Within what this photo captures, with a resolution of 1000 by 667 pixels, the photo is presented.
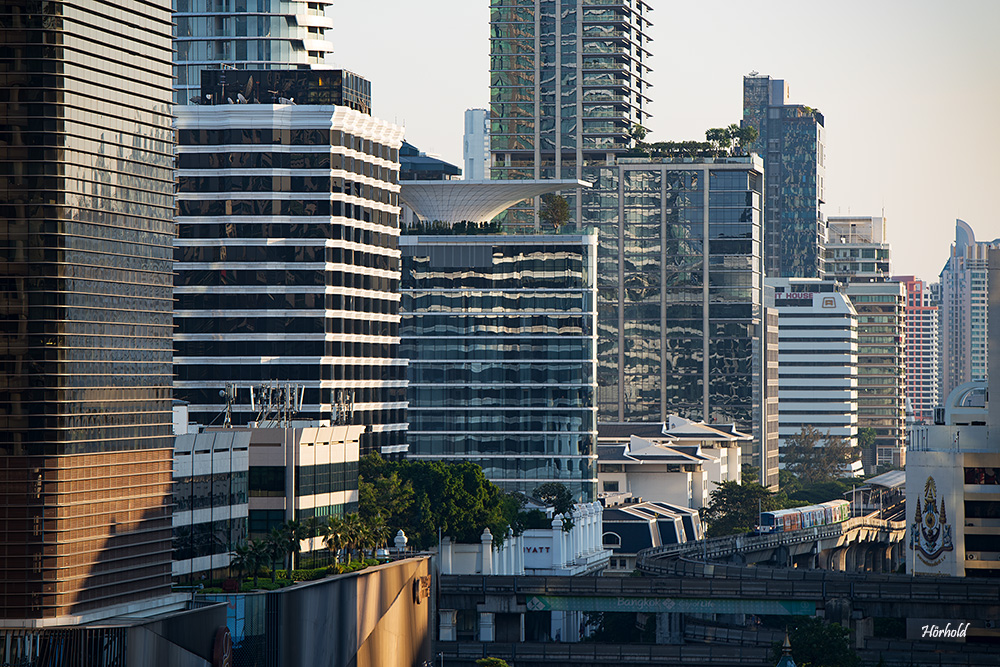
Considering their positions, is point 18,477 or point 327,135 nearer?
point 18,477

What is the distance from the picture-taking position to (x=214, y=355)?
622ft

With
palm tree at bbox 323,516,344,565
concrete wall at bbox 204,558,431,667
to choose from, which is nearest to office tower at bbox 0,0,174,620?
concrete wall at bbox 204,558,431,667

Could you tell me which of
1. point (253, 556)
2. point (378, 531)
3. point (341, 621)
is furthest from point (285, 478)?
point (253, 556)

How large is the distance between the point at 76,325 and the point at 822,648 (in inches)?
2979

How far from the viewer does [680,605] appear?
176 m

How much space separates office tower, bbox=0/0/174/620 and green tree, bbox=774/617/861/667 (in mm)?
62189

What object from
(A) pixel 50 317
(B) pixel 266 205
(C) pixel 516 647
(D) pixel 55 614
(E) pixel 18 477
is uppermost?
(B) pixel 266 205

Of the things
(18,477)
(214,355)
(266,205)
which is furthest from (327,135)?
(18,477)

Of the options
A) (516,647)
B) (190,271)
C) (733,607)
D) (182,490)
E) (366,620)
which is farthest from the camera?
(190,271)

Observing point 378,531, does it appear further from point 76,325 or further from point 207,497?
A: point 76,325

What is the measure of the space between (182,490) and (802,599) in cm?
7131

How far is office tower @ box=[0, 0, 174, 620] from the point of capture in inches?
4173

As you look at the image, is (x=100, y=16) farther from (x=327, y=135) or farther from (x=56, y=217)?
(x=327, y=135)

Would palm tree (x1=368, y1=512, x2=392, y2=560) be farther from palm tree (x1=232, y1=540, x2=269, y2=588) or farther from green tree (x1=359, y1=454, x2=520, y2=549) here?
palm tree (x1=232, y1=540, x2=269, y2=588)
